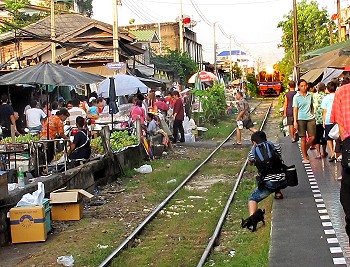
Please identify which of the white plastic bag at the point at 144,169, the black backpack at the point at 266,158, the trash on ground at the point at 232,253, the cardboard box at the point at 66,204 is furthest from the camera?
the white plastic bag at the point at 144,169

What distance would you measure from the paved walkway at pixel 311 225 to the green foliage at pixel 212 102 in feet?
67.7

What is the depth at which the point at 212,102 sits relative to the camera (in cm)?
3422

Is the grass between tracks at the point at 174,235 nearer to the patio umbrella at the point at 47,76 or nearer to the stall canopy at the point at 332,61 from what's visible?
the patio umbrella at the point at 47,76

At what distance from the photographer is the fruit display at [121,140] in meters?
17.4

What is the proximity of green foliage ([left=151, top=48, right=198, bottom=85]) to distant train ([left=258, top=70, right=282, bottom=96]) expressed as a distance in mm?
20921

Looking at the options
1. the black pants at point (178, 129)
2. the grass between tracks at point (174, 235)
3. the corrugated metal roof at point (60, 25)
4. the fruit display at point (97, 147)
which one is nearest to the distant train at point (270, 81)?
the corrugated metal roof at point (60, 25)

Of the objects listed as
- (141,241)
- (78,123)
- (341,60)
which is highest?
(341,60)

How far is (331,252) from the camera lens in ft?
23.2

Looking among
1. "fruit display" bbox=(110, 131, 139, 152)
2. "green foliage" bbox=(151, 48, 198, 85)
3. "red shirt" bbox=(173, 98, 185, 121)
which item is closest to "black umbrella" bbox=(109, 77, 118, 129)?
"fruit display" bbox=(110, 131, 139, 152)

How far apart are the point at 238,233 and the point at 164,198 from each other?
3.78m

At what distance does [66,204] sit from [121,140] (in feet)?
21.2

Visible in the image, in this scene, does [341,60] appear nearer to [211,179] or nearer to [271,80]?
[211,179]

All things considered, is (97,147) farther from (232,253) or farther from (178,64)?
(178,64)

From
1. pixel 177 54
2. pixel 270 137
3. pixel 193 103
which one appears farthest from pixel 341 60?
pixel 177 54
